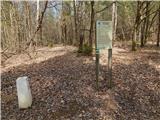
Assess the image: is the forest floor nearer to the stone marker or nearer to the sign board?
the stone marker

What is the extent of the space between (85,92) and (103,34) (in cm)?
163

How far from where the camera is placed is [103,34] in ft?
20.5

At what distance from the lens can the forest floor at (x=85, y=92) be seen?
5672mm

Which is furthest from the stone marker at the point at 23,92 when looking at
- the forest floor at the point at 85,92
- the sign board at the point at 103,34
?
the sign board at the point at 103,34

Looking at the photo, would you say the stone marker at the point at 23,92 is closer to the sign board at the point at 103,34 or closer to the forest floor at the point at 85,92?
the forest floor at the point at 85,92

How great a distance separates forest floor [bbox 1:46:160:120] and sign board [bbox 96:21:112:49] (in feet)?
4.15

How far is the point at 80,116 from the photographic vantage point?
215 inches

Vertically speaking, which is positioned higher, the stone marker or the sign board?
the sign board

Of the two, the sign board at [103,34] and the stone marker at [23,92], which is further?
the sign board at [103,34]

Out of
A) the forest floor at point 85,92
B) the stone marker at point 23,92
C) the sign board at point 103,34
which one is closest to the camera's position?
the forest floor at point 85,92

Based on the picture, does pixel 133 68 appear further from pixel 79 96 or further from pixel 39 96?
pixel 39 96

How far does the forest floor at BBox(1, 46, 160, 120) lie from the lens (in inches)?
223

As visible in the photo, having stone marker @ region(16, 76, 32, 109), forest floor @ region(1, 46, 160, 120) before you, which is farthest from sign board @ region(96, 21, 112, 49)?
stone marker @ region(16, 76, 32, 109)

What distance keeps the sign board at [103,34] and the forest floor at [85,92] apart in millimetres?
1265
